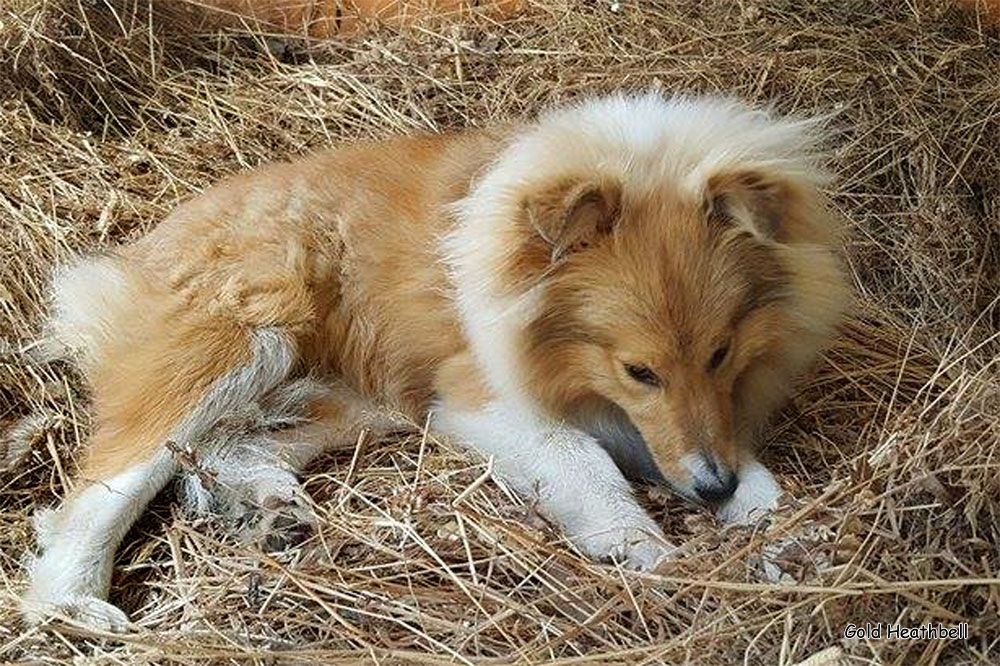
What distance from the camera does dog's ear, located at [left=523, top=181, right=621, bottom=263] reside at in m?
3.45

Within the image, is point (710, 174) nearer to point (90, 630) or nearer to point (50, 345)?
point (90, 630)

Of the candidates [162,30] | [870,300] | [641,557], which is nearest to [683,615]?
[641,557]

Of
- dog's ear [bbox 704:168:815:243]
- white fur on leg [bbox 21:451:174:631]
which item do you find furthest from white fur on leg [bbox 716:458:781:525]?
white fur on leg [bbox 21:451:174:631]

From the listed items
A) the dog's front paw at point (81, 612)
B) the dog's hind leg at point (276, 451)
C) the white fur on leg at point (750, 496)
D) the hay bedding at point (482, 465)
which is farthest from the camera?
the dog's hind leg at point (276, 451)

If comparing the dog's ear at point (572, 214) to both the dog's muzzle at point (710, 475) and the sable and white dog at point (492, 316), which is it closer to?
the sable and white dog at point (492, 316)

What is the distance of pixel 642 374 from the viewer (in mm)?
3559

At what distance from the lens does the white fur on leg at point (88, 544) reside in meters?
3.45

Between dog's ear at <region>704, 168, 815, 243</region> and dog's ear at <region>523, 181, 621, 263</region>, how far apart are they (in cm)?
27

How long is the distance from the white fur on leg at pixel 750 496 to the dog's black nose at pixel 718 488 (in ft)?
0.28

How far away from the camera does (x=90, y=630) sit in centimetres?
331

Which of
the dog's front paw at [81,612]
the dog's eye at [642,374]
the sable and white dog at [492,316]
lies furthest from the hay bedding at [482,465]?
the dog's eye at [642,374]

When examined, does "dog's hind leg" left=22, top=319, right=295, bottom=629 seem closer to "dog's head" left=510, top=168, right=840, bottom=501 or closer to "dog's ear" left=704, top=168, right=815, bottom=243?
"dog's head" left=510, top=168, right=840, bottom=501

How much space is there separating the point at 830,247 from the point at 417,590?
1602mm

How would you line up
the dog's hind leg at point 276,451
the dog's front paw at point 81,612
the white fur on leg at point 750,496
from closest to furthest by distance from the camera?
the dog's front paw at point 81,612, the white fur on leg at point 750,496, the dog's hind leg at point 276,451
